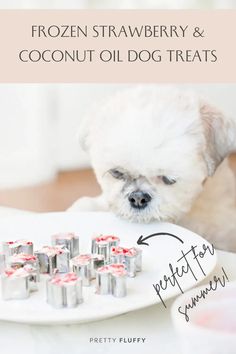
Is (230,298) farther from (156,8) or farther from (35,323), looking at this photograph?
(156,8)

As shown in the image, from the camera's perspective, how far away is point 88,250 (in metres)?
0.81

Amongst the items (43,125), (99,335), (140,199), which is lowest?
(99,335)

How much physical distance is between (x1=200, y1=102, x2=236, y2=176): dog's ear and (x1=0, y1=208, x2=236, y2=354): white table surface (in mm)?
271

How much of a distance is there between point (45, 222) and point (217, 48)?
1.05 ft

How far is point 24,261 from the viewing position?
2.27 ft

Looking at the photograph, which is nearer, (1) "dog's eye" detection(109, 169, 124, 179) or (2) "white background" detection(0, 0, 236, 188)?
(1) "dog's eye" detection(109, 169, 124, 179)

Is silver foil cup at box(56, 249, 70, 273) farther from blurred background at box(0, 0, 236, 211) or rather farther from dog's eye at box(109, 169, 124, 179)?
blurred background at box(0, 0, 236, 211)

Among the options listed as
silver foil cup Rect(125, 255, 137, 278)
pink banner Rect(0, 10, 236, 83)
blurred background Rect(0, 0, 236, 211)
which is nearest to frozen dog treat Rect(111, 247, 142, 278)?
silver foil cup Rect(125, 255, 137, 278)

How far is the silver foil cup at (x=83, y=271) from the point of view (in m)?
0.68

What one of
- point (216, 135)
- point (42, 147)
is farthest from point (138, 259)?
point (42, 147)

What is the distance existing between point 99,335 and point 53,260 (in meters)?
0.13

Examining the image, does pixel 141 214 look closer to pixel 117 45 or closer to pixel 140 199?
pixel 140 199

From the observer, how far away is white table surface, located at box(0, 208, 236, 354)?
582mm

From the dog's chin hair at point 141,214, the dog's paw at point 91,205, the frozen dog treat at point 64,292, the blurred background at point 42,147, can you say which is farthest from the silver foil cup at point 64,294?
the blurred background at point 42,147
